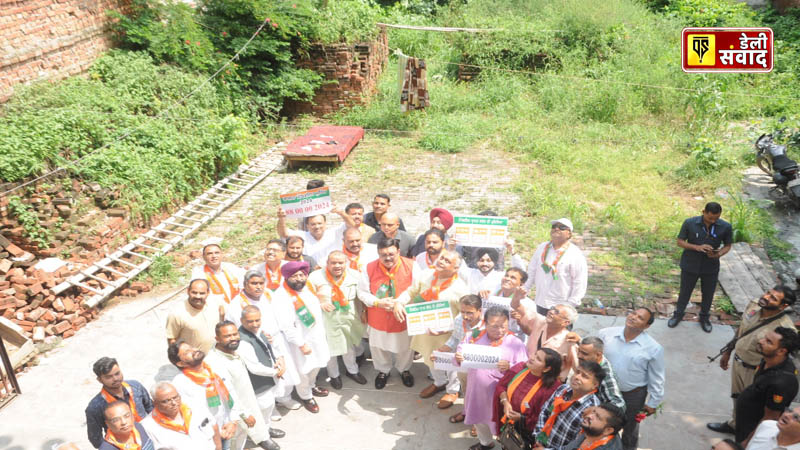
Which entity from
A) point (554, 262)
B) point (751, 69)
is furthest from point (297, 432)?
point (751, 69)

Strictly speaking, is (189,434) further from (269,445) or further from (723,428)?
(723,428)

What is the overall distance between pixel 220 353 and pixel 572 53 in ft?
46.7

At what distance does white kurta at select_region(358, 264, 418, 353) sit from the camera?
561cm

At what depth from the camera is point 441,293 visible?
5355 millimetres

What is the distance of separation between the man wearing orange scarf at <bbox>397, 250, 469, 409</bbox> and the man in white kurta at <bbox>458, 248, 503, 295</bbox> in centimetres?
13

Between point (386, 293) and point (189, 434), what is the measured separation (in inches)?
87.4

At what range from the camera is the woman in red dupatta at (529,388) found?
4.06 meters

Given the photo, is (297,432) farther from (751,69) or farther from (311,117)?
(751,69)

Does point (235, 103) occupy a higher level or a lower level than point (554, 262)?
higher

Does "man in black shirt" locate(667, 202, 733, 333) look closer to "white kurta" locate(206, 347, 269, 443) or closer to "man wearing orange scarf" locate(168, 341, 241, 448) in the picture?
"white kurta" locate(206, 347, 269, 443)

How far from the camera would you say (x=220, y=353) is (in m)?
4.39

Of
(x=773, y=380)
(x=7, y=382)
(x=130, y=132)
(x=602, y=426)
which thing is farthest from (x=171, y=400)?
(x=130, y=132)

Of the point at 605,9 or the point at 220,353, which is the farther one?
the point at 605,9

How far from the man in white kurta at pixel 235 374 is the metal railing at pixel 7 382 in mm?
2549
